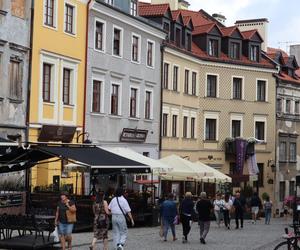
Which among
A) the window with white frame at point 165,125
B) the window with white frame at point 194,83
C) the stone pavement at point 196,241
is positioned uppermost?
the window with white frame at point 194,83

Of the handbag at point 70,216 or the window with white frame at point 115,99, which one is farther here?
the window with white frame at point 115,99

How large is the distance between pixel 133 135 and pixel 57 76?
326 inches

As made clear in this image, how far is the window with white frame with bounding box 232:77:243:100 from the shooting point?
49.5m

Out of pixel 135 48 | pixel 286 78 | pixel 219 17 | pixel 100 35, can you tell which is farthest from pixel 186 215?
pixel 219 17

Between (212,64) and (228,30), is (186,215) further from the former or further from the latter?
(228,30)

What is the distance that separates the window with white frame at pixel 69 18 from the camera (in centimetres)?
3119

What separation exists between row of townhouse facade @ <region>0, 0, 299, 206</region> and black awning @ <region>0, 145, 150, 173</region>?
16.4 ft

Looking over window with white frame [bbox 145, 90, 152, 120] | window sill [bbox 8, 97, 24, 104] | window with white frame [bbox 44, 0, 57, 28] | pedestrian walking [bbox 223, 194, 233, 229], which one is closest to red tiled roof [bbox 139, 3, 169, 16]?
window with white frame [bbox 145, 90, 152, 120]

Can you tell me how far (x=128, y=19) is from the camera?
36250 mm

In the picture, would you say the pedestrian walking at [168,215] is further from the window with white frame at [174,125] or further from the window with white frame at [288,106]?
the window with white frame at [288,106]

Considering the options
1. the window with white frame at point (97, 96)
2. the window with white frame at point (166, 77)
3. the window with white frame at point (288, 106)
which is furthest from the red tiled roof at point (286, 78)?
the window with white frame at point (97, 96)

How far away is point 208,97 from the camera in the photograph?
155ft

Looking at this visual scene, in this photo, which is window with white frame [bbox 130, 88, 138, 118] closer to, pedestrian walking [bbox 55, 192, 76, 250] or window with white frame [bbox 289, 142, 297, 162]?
pedestrian walking [bbox 55, 192, 76, 250]

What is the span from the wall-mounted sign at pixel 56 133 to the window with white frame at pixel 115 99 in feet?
15.1
